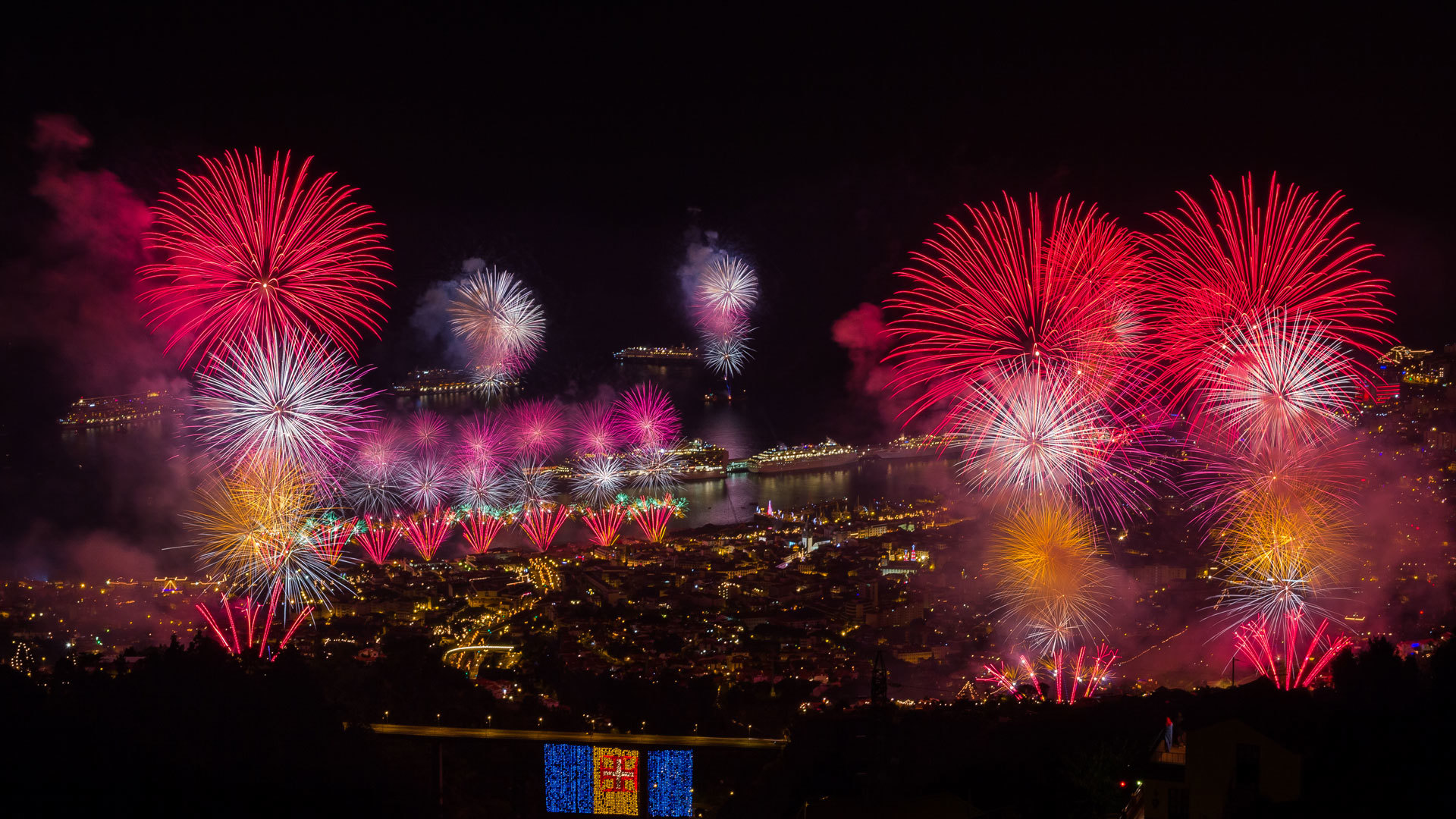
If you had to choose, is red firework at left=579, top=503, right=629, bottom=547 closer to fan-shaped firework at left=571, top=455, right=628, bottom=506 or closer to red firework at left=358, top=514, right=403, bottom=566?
fan-shaped firework at left=571, top=455, right=628, bottom=506

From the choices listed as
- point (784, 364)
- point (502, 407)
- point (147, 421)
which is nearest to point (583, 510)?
point (502, 407)

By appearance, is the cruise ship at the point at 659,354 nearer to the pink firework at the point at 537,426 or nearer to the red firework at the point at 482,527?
the pink firework at the point at 537,426

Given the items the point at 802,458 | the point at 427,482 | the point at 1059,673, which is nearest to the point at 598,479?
the point at 427,482

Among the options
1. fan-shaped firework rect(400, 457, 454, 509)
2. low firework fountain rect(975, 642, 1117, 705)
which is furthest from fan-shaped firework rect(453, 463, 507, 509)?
low firework fountain rect(975, 642, 1117, 705)

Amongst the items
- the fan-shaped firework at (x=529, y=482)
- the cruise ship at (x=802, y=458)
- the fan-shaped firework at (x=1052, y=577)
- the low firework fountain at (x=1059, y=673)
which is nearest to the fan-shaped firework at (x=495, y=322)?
the fan-shaped firework at (x=529, y=482)

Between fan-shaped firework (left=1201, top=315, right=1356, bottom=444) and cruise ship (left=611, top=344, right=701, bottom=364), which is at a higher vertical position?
cruise ship (left=611, top=344, right=701, bottom=364)

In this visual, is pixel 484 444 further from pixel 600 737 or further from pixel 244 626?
pixel 600 737
